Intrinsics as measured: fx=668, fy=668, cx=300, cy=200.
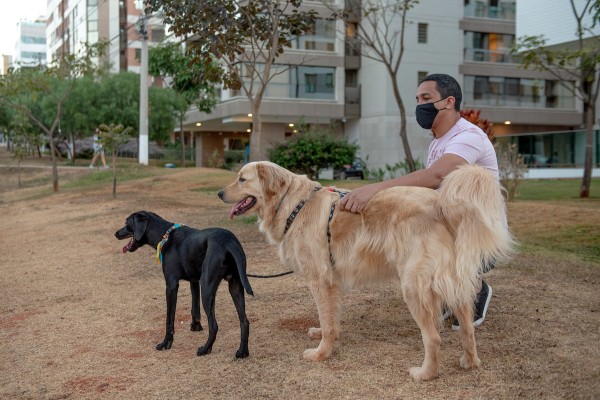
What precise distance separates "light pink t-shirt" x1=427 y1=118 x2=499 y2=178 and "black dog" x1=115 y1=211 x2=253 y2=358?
6.02 feet

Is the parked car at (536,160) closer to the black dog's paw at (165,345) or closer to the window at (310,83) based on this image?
the window at (310,83)

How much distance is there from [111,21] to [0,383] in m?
71.7

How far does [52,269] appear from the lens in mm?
10273

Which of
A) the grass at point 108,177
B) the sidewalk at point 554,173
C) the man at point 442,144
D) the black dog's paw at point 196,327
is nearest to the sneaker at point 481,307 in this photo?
the man at point 442,144

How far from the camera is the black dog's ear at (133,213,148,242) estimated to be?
5.75 metres

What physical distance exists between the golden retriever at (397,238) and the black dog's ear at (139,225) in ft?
3.13

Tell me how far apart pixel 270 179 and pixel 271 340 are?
1482 millimetres

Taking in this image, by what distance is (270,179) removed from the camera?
5234mm

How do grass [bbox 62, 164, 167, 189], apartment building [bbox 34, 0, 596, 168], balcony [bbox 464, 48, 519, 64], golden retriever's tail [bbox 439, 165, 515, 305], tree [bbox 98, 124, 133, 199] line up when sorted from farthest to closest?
1. balcony [bbox 464, 48, 519, 64]
2. apartment building [bbox 34, 0, 596, 168]
3. grass [bbox 62, 164, 167, 189]
4. tree [bbox 98, 124, 133, 199]
5. golden retriever's tail [bbox 439, 165, 515, 305]

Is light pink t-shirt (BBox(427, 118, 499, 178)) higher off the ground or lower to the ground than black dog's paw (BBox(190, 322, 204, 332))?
higher

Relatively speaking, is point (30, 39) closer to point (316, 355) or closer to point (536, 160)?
point (536, 160)

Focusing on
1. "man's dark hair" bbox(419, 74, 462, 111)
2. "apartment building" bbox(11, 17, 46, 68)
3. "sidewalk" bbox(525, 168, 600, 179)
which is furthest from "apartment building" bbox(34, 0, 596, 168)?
"apartment building" bbox(11, 17, 46, 68)

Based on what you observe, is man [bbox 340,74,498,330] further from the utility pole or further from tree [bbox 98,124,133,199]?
the utility pole

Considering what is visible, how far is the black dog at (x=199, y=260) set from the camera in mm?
5172
